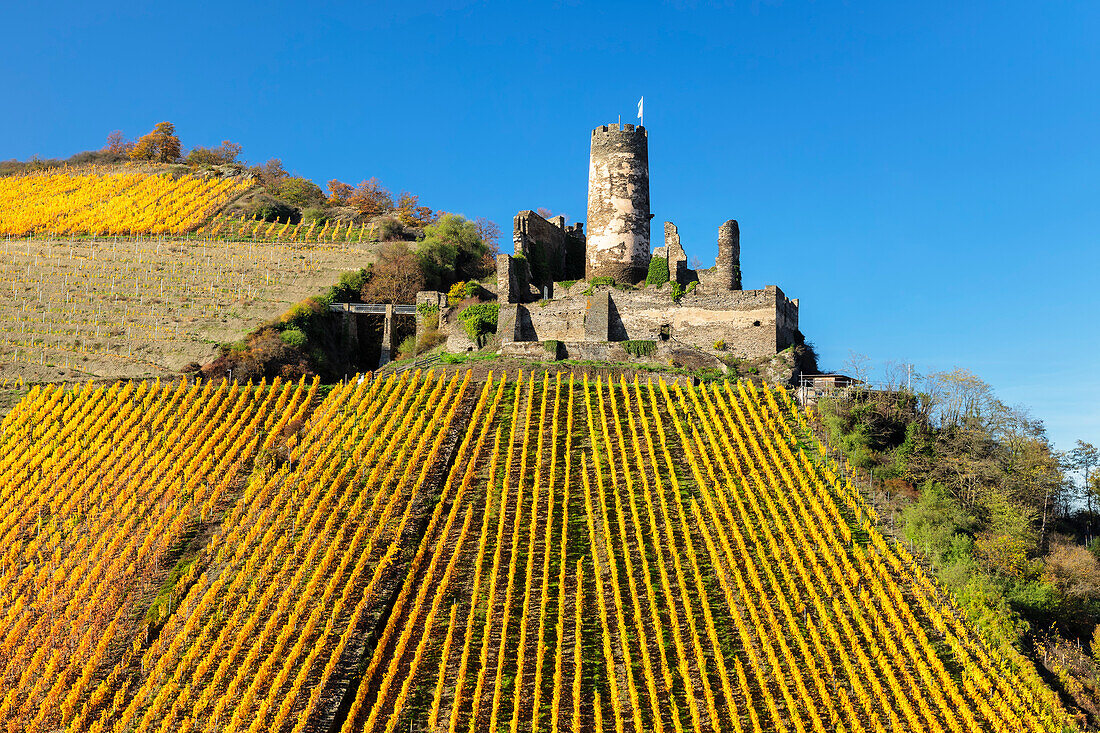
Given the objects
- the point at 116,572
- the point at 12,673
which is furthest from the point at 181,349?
the point at 12,673

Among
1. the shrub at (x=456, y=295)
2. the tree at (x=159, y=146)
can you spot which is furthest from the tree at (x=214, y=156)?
the shrub at (x=456, y=295)

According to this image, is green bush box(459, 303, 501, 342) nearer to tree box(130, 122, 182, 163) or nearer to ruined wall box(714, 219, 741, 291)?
ruined wall box(714, 219, 741, 291)

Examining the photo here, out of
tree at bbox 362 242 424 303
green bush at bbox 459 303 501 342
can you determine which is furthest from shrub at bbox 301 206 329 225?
green bush at bbox 459 303 501 342

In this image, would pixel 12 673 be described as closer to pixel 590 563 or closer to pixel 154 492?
pixel 154 492

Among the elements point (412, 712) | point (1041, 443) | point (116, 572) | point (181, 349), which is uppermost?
point (181, 349)

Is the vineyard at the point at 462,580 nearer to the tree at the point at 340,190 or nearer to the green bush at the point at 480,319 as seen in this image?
the green bush at the point at 480,319

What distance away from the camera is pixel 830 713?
49.4 ft

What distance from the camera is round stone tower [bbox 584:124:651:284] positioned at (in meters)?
37.7

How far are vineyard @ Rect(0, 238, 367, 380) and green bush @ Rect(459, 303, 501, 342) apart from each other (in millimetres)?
8589

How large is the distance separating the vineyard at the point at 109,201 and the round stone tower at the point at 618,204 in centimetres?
2680

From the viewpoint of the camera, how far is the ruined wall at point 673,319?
32781 millimetres

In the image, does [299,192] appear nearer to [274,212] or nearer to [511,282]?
[274,212]

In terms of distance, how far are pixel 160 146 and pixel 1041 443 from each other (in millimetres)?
68130

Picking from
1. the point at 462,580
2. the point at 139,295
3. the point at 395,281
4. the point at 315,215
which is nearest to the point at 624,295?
the point at 395,281
